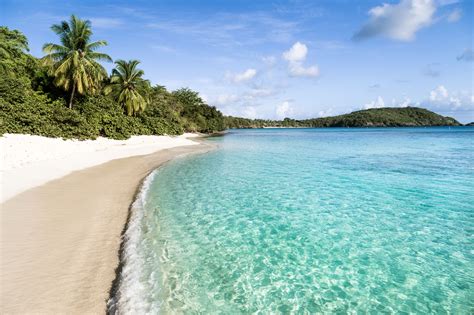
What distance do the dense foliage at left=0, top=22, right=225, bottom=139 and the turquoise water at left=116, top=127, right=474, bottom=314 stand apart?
16.7 meters

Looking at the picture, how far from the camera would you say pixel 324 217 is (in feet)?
29.7

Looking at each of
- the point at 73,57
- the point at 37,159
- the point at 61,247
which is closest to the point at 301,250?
the point at 61,247

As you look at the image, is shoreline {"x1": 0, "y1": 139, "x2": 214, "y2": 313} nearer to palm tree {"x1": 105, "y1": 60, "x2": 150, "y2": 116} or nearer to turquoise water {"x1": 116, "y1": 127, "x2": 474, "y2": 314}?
turquoise water {"x1": 116, "y1": 127, "x2": 474, "y2": 314}

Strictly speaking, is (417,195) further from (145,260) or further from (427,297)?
(145,260)

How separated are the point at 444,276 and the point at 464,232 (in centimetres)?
304

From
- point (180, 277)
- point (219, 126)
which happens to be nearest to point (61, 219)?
point (180, 277)

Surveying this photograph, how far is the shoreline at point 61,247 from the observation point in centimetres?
465

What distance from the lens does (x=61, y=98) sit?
31.7 metres

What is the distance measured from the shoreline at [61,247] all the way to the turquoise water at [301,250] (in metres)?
0.52

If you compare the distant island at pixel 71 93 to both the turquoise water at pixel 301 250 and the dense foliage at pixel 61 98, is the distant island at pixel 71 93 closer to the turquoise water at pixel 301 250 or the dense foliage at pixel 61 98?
the dense foliage at pixel 61 98

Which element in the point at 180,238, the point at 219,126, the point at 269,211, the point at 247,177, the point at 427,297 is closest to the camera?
the point at 427,297

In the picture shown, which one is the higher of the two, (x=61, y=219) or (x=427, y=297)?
(x=61, y=219)

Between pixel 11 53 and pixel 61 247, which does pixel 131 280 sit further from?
pixel 11 53

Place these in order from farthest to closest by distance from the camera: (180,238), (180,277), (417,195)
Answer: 1. (417,195)
2. (180,238)
3. (180,277)
